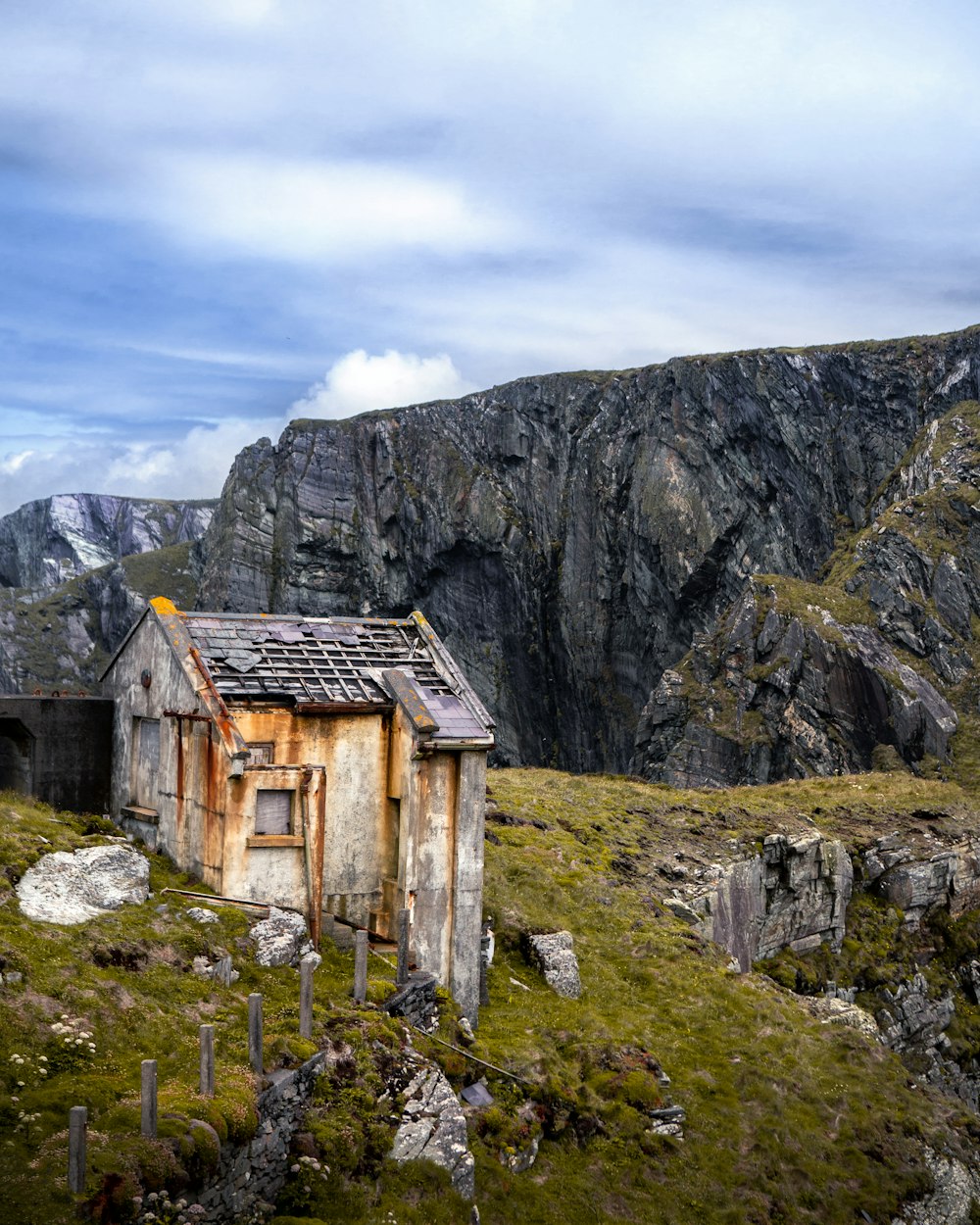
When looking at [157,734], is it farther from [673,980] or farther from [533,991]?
[673,980]

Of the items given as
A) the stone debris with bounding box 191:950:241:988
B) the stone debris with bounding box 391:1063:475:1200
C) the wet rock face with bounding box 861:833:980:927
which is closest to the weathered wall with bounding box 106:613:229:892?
the stone debris with bounding box 191:950:241:988

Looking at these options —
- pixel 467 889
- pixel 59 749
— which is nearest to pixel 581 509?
pixel 59 749

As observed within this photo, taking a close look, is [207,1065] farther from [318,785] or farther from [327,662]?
[327,662]

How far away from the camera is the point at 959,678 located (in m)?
104

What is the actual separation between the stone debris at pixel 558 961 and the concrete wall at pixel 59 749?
11003 millimetres

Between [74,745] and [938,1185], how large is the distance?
21751 mm

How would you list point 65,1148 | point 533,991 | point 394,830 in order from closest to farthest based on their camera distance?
point 65,1148 < point 394,830 < point 533,991

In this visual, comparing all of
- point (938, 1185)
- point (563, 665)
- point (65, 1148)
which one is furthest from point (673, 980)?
point (563, 665)

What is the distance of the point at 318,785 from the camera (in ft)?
77.2

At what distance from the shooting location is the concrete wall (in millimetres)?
27359

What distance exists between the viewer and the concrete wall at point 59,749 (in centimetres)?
2736

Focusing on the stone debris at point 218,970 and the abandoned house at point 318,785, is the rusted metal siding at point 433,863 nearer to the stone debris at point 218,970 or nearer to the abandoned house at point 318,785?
the abandoned house at point 318,785

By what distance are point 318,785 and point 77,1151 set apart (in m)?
10.7

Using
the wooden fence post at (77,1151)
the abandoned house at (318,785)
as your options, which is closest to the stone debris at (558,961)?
the abandoned house at (318,785)
